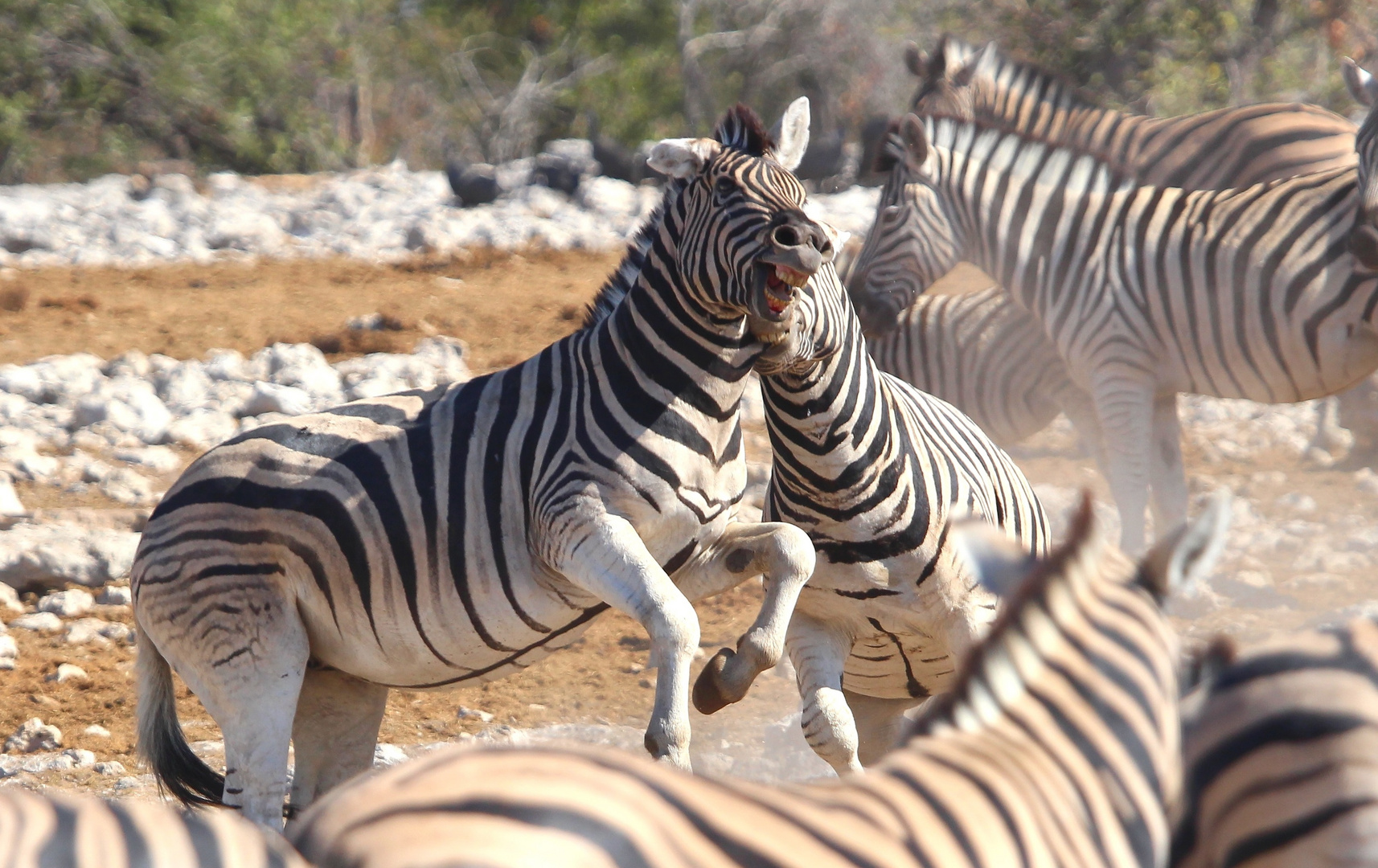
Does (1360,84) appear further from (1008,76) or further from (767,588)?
(767,588)

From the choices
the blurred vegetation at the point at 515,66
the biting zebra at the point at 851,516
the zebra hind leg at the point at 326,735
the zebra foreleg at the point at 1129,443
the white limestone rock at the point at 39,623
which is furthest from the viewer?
the blurred vegetation at the point at 515,66

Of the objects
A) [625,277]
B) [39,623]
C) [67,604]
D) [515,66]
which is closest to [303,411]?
[67,604]

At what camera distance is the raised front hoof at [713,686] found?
4.20 m

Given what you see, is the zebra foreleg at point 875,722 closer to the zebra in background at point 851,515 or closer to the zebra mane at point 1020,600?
the zebra in background at point 851,515

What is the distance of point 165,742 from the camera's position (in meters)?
4.61

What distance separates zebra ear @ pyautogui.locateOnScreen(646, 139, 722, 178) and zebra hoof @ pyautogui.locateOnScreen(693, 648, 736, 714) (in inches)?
57.3

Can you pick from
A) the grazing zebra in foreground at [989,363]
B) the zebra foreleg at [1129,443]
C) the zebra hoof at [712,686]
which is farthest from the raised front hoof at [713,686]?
the grazing zebra in foreground at [989,363]

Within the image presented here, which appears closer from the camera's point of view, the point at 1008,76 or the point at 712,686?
the point at 712,686

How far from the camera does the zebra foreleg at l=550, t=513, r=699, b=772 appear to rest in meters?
3.93

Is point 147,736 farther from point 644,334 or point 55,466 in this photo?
point 55,466

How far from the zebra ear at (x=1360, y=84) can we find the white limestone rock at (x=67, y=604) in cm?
723

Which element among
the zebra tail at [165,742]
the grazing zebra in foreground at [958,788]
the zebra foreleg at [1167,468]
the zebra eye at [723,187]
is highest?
the zebra eye at [723,187]

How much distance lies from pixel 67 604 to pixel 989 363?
16.3 ft

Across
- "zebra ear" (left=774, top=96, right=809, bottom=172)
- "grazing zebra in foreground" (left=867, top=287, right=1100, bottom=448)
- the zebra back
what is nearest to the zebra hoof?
"zebra ear" (left=774, top=96, right=809, bottom=172)
